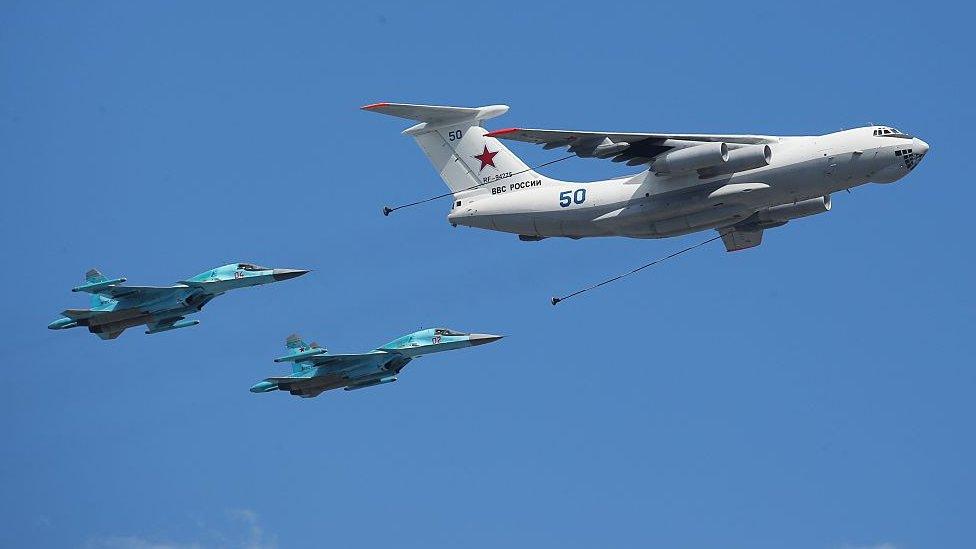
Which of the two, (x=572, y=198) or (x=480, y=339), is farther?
(x=480, y=339)

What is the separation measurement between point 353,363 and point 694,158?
9.78 meters

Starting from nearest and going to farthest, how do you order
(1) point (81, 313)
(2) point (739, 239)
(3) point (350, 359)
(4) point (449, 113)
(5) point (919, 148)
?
(5) point (919, 148) < (2) point (739, 239) < (4) point (449, 113) < (1) point (81, 313) < (3) point (350, 359)

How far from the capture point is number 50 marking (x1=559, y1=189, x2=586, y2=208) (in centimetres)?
3894

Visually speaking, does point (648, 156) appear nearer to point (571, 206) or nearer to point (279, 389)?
point (571, 206)

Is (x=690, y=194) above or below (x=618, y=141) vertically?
below

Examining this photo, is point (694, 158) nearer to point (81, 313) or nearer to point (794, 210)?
point (794, 210)

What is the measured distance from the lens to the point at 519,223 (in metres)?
39.7

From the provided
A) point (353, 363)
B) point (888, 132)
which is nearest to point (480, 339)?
point (353, 363)

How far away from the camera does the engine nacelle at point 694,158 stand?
123 ft

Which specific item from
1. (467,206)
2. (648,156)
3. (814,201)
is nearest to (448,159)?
(467,206)

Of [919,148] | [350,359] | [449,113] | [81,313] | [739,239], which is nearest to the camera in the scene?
[919,148]

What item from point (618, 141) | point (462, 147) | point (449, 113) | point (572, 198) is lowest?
point (572, 198)

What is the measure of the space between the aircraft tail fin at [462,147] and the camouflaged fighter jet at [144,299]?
4.31m

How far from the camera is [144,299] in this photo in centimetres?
4262
